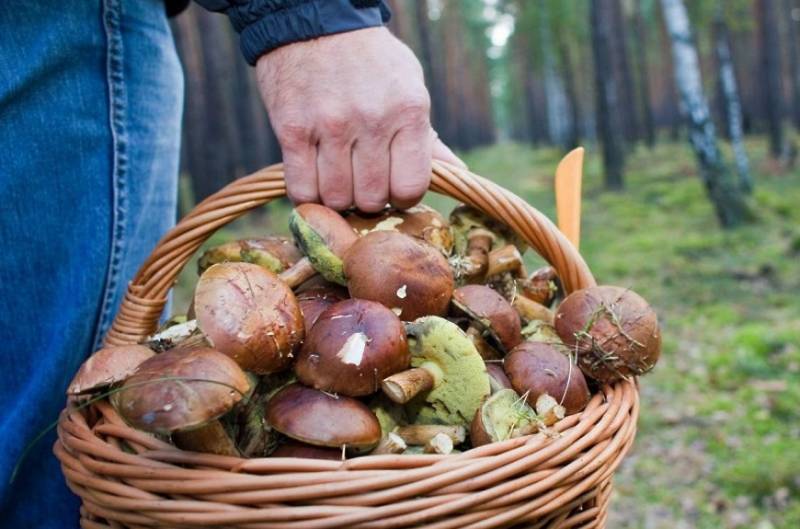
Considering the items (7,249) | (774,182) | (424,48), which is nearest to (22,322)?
(7,249)

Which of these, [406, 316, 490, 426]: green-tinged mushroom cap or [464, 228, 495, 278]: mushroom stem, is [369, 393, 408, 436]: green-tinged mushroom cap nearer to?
[406, 316, 490, 426]: green-tinged mushroom cap

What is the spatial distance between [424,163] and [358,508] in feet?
2.62

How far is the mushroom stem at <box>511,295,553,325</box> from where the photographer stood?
5.96 feet

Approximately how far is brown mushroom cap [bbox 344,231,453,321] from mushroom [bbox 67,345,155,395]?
0.44 metres

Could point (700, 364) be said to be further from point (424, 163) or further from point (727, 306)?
point (424, 163)

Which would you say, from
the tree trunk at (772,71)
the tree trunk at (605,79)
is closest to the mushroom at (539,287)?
the tree trunk at (605,79)

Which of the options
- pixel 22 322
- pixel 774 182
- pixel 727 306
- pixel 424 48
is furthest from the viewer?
pixel 424 48

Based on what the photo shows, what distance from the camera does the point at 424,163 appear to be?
1608 mm

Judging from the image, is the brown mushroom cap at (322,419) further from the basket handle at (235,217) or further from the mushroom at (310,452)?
the basket handle at (235,217)

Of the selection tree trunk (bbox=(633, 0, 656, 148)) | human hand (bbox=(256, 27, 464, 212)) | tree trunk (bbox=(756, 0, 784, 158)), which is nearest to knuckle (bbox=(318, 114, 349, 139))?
human hand (bbox=(256, 27, 464, 212))

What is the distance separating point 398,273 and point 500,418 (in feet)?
1.15

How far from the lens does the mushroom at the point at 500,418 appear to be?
131 centimetres

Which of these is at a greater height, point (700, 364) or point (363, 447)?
point (363, 447)

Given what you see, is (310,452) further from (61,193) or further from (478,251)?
(61,193)
